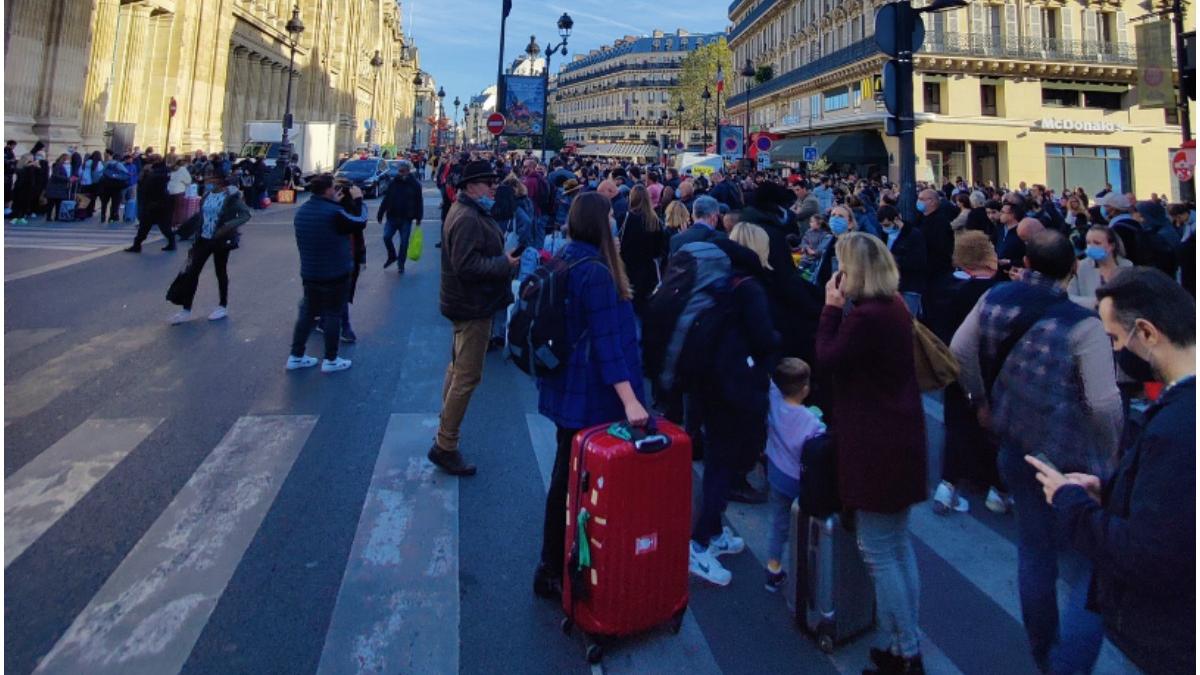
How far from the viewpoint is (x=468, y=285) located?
13.4 ft

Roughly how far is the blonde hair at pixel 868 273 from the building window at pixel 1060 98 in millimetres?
42316

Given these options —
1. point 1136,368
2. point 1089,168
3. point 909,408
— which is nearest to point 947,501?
point 1136,368

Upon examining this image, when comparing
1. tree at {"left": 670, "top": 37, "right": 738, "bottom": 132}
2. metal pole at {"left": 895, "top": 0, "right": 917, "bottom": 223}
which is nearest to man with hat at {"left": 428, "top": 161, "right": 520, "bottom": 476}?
metal pole at {"left": 895, "top": 0, "right": 917, "bottom": 223}

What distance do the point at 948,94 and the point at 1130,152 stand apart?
1120 cm

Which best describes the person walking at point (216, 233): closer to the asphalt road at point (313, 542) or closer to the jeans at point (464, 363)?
the asphalt road at point (313, 542)

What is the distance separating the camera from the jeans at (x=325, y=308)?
6172 millimetres

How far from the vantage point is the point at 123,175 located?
17781 mm

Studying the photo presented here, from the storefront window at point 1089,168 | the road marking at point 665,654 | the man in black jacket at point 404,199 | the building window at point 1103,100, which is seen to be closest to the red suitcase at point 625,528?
the road marking at point 665,654

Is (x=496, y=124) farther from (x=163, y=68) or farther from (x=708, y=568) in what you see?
(x=163, y=68)

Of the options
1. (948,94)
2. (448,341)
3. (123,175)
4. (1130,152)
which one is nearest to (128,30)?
(123,175)

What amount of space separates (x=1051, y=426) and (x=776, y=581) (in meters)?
1.38

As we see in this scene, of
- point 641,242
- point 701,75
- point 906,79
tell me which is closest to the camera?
point 641,242

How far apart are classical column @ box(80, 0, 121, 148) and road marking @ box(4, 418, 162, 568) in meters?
24.7

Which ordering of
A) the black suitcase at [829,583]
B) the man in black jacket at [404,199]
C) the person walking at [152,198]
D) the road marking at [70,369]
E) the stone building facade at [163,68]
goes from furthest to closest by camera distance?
the stone building facade at [163,68] < the person walking at [152,198] < the man in black jacket at [404,199] < the road marking at [70,369] < the black suitcase at [829,583]
